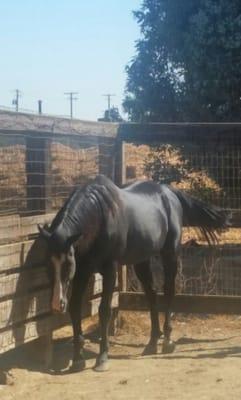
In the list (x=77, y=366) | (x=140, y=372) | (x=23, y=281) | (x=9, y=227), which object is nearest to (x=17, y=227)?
(x=9, y=227)

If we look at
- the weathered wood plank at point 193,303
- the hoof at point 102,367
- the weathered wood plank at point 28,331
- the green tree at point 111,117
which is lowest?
the hoof at point 102,367

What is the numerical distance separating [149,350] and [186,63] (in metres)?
5.54

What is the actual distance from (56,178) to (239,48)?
4610 mm

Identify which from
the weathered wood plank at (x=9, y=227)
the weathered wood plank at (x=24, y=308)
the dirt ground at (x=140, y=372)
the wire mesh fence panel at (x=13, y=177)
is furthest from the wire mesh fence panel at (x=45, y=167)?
the dirt ground at (x=140, y=372)

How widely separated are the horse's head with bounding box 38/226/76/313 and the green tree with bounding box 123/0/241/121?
5.57m

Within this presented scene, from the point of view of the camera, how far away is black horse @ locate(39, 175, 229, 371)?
5.48m

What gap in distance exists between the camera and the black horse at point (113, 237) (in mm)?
5484

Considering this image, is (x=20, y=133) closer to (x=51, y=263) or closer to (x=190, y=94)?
(x=51, y=263)

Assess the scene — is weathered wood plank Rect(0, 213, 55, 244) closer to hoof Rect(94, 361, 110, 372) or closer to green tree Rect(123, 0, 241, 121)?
hoof Rect(94, 361, 110, 372)

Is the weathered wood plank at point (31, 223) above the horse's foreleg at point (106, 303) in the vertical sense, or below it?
above

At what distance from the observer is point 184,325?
25.7 feet

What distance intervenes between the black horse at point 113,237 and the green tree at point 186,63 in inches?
136

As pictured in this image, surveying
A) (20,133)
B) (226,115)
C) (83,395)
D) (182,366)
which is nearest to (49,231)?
(20,133)

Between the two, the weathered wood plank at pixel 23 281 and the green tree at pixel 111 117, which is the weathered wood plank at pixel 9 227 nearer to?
the weathered wood plank at pixel 23 281
